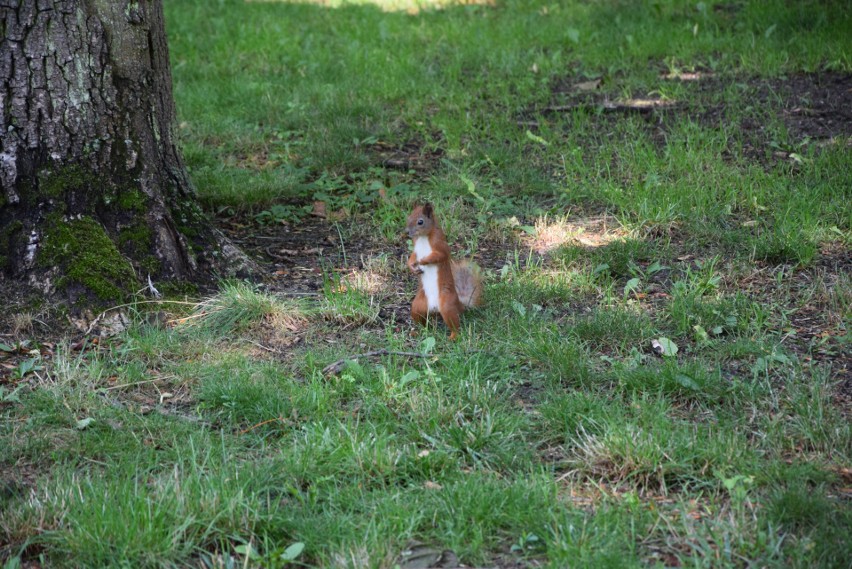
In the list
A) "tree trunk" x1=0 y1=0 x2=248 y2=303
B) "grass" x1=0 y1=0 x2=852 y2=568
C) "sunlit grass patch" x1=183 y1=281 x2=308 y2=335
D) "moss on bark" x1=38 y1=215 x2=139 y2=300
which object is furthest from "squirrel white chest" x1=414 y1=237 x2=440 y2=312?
"moss on bark" x1=38 y1=215 x2=139 y2=300

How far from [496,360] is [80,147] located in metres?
2.19

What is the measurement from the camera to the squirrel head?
4074 millimetres

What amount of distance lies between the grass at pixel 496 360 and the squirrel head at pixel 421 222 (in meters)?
0.46

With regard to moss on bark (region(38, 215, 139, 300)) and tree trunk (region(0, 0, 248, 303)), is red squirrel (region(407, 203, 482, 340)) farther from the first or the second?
moss on bark (region(38, 215, 139, 300))

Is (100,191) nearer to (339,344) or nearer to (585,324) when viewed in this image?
(339,344)

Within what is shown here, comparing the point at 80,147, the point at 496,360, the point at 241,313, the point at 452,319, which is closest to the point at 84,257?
the point at 80,147

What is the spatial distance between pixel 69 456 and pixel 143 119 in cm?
186

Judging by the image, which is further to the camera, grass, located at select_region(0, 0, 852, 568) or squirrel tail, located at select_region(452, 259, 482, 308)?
squirrel tail, located at select_region(452, 259, 482, 308)

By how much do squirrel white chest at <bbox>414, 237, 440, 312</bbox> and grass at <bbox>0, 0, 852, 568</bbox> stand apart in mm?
152

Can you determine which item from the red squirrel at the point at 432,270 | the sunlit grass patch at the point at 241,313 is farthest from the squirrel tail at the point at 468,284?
the sunlit grass patch at the point at 241,313

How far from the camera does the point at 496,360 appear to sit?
12.6 ft

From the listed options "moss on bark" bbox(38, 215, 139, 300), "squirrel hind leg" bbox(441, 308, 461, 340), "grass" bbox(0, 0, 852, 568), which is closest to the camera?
"grass" bbox(0, 0, 852, 568)

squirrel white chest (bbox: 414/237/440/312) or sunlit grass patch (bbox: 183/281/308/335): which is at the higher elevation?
squirrel white chest (bbox: 414/237/440/312)

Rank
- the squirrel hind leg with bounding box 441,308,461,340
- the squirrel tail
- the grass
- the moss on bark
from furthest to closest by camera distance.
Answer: the squirrel tail
the moss on bark
the squirrel hind leg with bounding box 441,308,461,340
the grass
